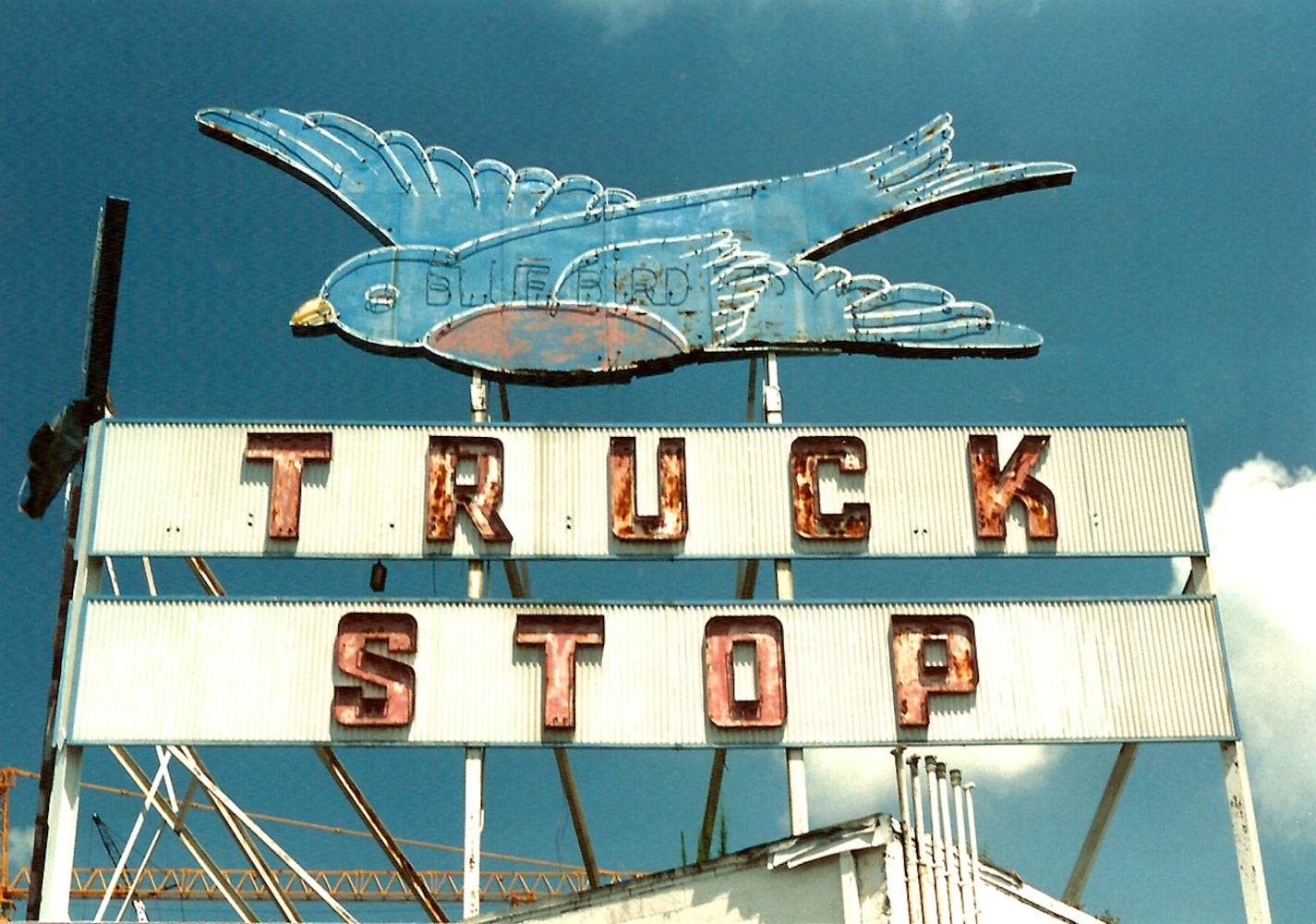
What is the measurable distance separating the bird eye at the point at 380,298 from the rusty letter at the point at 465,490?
2395 millimetres

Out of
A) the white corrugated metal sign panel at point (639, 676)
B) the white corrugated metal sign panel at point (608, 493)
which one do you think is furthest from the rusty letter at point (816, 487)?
the white corrugated metal sign panel at point (639, 676)

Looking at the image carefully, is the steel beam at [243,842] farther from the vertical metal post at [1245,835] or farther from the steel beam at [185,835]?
the vertical metal post at [1245,835]

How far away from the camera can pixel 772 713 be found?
23953mm

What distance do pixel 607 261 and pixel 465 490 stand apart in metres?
4.62

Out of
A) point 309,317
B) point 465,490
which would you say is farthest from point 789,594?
point 309,317


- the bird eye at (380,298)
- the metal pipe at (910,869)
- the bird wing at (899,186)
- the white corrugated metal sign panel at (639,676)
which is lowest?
the metal pipe at (910,869)

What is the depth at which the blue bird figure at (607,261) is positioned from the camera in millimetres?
26438

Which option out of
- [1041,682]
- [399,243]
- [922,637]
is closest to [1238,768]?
[1041,682]

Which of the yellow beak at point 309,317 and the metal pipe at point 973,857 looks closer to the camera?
the metal pipe at point 973,857

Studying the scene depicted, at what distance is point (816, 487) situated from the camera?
25.5 meters

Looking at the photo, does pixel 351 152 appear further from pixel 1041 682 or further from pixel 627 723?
pixel 1041 682

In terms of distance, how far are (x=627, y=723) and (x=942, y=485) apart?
20.2 ft

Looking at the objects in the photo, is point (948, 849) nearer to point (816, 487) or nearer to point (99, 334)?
point (816, 487)

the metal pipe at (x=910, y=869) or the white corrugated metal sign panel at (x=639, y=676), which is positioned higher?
the white corrugated metal sign panel at (x=639, y=676)
